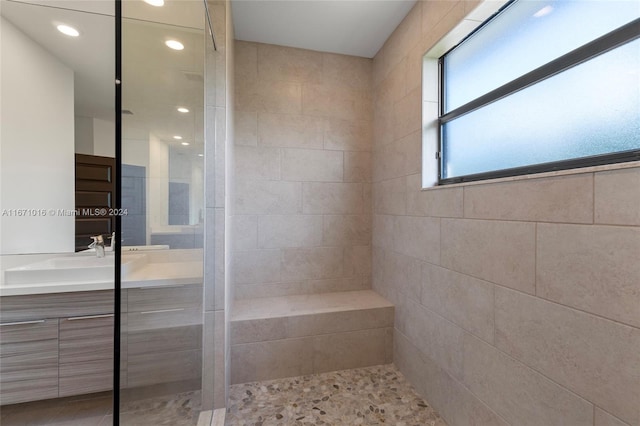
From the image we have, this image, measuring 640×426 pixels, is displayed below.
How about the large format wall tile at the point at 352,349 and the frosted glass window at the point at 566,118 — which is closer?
the frosted glass window at the point at 566,118

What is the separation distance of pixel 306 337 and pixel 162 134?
1.68 m

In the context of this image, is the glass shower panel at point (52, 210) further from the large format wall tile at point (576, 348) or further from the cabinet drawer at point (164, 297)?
the large format wall tile at point (576, 348)

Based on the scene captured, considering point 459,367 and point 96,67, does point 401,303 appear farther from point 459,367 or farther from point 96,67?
point 96,67

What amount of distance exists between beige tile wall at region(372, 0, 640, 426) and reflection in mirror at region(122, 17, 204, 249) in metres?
1.43

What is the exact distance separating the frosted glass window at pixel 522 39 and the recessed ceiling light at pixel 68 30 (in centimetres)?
234

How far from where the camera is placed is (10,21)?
137 cm

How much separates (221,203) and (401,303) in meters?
1.54

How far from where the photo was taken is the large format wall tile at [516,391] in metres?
0.89

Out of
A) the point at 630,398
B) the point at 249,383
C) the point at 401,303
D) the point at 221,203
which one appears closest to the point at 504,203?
the point at 630,398

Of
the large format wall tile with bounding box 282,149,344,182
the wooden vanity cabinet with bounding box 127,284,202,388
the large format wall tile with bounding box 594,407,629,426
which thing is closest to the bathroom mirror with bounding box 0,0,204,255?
the wooden vanity cabinet with bounding box 127,284,202,388

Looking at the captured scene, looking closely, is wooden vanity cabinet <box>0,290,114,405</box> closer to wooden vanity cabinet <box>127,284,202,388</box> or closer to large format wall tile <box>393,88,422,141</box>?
wooden vanity cabinet <box>127,284,202,388</box>

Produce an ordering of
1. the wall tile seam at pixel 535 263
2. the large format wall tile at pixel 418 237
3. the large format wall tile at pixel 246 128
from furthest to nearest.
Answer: the large format wall tile at pixel 246 128 → the large format wall tile at pixel 418 237 → the wall tile seam at pixel 535 263

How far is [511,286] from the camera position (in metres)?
1.11

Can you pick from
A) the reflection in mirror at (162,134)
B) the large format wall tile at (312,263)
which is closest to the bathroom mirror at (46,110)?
the reflection in mirror at (162,134)
